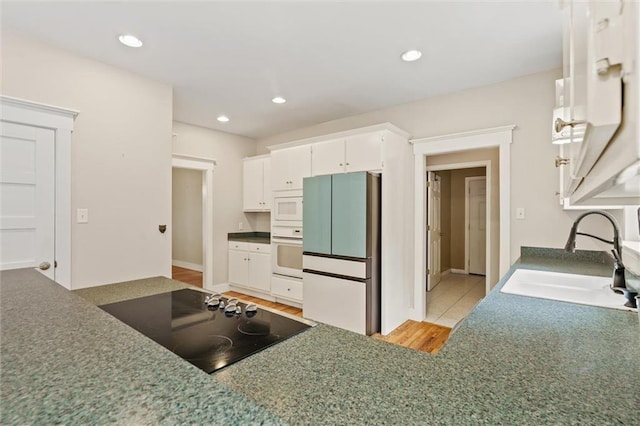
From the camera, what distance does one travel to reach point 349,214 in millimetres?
3047

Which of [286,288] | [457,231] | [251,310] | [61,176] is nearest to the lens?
[251,310]

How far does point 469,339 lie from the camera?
89 centimetres

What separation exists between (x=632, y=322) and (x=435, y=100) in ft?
9.16

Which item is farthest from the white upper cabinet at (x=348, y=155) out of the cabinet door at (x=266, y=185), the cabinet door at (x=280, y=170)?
the cabinet door at (x=266, y=185)

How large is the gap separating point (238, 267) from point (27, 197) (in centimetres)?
274

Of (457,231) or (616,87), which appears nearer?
(616,87)

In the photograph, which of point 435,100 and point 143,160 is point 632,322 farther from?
point 143,160

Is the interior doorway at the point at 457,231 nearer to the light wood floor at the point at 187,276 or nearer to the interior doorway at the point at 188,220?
the light wood floor at the point at 187,276

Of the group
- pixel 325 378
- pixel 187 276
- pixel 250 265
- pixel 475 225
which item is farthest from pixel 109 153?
pixel 475 225

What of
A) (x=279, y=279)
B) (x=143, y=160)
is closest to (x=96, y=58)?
(x=143, y=160)

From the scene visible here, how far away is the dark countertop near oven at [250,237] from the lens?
4590 millimetres

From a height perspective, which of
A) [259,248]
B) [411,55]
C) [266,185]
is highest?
[411,55]

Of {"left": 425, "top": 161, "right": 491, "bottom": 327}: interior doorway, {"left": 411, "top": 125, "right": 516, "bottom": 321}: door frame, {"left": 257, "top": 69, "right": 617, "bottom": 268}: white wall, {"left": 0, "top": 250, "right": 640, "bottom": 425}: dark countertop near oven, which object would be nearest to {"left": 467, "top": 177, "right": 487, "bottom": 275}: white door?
{"left": 425, "top": 161, "right": 491, "bottom": 327}: interior doorway

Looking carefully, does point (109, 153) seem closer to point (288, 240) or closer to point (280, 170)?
point (280, 170)
